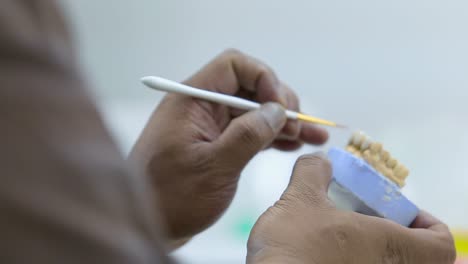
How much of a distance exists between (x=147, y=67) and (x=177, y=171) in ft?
1.91

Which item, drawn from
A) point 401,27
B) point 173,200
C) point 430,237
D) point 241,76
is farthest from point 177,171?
point 401,27

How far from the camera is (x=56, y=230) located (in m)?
0.27

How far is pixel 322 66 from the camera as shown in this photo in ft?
4.11

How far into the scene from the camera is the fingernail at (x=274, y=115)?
0.77 meters

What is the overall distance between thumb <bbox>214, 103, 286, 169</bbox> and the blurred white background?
0.43 meters

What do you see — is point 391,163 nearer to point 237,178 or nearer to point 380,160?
point 380,160

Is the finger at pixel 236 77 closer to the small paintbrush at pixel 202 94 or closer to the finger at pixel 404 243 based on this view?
the small paintbrush at pixel 202 94

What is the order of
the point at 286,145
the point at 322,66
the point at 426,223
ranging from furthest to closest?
the point at 322,66, the point at 286,145, the point at 426,223

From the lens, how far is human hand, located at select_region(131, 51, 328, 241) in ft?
2.53

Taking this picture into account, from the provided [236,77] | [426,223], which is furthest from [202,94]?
[426,223]

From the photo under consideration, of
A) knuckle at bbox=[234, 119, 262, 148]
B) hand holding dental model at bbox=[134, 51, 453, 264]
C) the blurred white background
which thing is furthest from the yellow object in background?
knuckle at bbox=[234, 119, 262, 148]

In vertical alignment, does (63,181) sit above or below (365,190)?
above

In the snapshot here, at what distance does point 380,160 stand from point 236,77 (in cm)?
28

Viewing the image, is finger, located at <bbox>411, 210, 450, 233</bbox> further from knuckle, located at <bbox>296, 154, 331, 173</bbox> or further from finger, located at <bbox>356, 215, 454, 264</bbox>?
knuckle, located at <bbox>296, 154, 331, 173</bbox>
